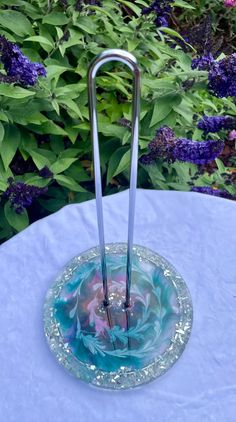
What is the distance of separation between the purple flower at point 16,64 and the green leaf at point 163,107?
35 cm

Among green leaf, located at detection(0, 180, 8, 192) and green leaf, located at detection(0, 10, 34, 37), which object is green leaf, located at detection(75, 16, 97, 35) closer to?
green leaf, located at detection(0, 10, 34, 37)

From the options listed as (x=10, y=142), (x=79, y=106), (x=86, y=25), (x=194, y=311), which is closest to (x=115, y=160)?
(x=79, y=106)

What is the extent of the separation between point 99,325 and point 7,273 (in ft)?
0.70

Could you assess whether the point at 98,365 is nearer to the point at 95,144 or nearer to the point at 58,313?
the point at 58,313

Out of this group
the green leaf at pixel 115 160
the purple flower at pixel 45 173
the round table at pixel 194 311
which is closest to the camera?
the round table at pixel 194 311

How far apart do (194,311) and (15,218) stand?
0.61 m

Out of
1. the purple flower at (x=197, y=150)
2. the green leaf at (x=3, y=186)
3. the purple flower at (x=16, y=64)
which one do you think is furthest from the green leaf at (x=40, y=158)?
the purple flower at (x=197, y=150)

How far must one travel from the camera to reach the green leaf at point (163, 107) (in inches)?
52.7

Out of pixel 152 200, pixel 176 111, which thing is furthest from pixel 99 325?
Answer: pixel 176 111

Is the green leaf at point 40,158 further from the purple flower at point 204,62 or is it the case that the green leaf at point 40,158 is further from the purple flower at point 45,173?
the purple flower at point 204,62

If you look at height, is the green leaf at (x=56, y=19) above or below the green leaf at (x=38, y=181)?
above

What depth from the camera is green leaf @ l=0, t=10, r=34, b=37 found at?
1.43m

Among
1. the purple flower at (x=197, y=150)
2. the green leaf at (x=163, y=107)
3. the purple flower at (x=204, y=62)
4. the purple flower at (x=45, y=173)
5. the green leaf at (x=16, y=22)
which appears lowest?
the purple flower at (x=45, y=173)

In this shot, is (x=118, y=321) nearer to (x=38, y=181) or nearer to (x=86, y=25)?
(x=38, y=181)
